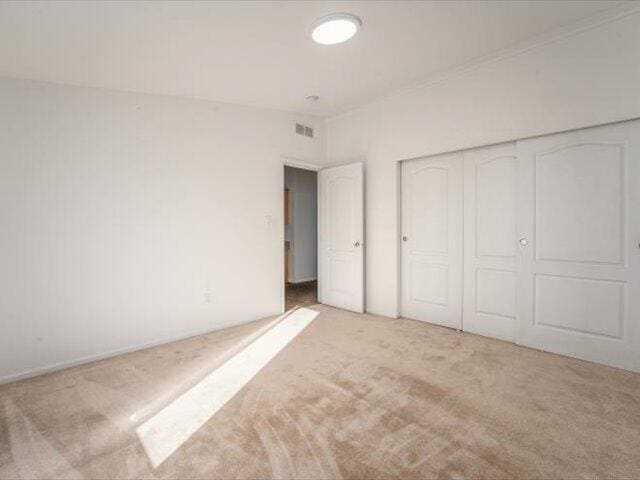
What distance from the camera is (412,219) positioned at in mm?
4176

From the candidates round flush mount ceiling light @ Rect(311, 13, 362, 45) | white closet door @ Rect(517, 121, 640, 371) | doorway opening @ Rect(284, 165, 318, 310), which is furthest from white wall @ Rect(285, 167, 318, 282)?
white closet door @ Rect(517, 121, 640, 371)

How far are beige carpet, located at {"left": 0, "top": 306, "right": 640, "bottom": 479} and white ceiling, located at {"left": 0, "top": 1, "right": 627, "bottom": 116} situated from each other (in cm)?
239

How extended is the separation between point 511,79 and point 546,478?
3.12 metres

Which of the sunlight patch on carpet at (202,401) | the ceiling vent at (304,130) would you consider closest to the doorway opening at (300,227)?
the ceiling vent at (304,130)

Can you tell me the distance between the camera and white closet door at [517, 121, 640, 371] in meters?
2.71

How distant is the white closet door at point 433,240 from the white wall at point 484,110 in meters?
0.15

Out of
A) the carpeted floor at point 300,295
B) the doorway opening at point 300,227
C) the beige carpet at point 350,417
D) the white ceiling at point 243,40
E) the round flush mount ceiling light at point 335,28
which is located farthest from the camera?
the doorway opening at point 300,227

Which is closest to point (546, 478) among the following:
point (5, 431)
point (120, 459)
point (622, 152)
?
point (120, 459)

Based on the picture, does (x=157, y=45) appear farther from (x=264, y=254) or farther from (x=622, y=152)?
(x=622, y=152)

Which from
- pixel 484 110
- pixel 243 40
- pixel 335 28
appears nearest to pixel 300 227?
pixel 484 110

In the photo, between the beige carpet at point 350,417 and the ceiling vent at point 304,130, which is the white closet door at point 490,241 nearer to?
the beige carpet at point 350,417

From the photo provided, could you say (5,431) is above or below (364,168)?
below

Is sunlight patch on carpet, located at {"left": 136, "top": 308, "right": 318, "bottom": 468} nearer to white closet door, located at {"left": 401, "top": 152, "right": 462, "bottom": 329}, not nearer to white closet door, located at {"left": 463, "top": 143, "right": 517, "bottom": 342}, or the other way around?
white closet door, located at {"left": 401, "top": 152, "right": 462, "bottom": 329}

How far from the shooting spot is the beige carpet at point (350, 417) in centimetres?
170
